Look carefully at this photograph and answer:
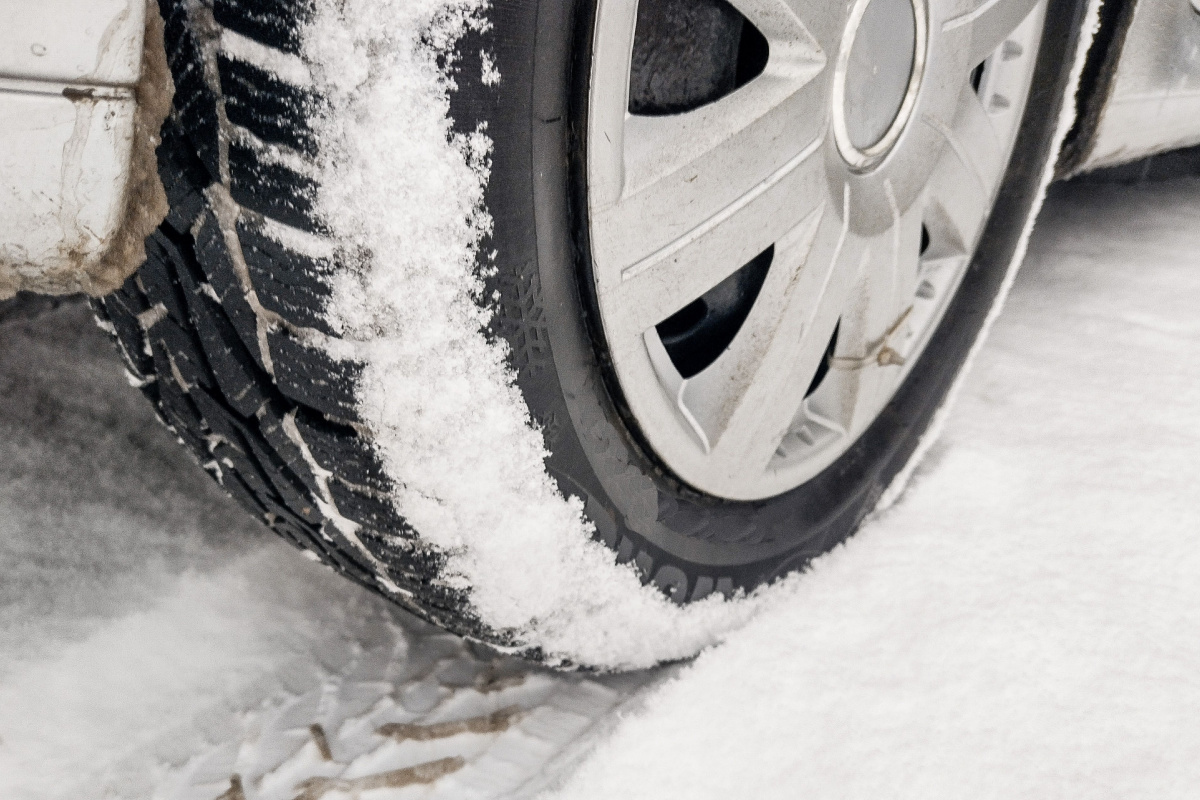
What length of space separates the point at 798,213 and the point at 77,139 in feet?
1.98

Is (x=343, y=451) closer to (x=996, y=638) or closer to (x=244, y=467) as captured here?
(x=244, y=467)

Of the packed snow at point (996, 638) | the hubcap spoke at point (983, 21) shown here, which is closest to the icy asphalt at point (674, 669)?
the packed snow at point (996, 638)

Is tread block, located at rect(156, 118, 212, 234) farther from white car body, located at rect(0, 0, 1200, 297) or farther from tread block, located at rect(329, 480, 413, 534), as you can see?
tread block, located at rect(329, 480, 413, 534)

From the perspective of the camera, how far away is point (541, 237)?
679mm

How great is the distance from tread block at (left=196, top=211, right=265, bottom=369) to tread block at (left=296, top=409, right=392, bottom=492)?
0.06 meters

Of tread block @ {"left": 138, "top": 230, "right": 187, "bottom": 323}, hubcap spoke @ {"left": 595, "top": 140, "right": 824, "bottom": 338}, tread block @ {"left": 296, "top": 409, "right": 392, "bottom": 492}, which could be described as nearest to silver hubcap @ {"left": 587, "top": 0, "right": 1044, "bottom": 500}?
hubcap spoke @ {"left": 595, "top": 140, "right": 824, "bottom": 338}

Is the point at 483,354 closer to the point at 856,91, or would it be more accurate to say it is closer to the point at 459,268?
the point at 459,268

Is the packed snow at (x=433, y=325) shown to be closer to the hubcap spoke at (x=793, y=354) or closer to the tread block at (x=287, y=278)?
the tread block at (x=287, y=278)

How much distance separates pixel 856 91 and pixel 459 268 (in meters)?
0.48

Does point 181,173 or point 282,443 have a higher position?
point 181,173

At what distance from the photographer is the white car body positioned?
554 mm

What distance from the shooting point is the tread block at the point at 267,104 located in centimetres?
58

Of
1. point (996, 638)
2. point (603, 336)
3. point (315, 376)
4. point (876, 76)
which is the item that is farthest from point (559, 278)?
point (996, 638)

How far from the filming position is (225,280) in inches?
26.1
